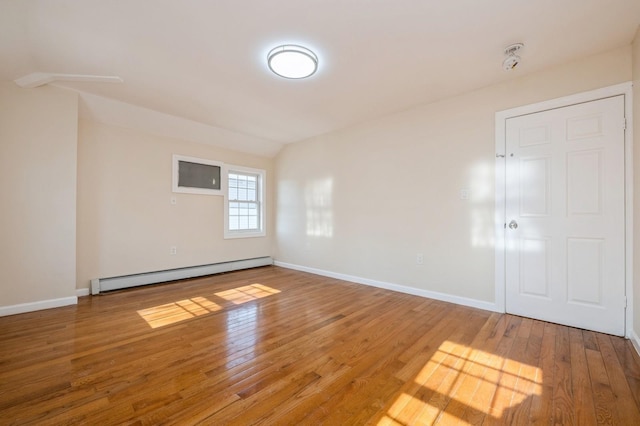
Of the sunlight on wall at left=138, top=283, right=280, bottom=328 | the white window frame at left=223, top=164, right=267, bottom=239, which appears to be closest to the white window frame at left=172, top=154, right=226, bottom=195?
the white window frame at left=223, top=164, right=267, bottom=239

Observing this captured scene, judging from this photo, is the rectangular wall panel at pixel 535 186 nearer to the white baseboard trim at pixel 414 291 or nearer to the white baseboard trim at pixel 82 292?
the white baseboard trim at pixel 414 291

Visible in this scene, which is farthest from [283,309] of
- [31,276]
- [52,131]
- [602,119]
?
[602,119]

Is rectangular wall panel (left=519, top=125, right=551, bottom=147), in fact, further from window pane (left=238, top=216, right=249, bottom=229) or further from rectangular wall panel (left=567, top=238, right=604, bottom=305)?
window pane (left=238, top=216, right=249, bottom=229)

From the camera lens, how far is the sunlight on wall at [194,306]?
273 centimetres

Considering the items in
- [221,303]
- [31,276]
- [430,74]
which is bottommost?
[221,303]

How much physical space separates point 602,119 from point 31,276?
5.88 meters

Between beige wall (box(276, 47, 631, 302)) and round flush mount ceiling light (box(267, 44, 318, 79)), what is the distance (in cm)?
171

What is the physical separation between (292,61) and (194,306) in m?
2.81

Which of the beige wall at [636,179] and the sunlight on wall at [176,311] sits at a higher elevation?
the beige wall at [636,179]

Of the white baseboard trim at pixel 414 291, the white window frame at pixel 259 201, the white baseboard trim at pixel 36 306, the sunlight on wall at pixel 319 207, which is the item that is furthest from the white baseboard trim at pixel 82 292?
the sunlight on wall at pixel 319 207

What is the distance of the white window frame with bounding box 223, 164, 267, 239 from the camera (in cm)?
495

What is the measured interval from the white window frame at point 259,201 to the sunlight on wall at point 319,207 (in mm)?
1058

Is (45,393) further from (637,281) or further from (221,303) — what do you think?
(637,281)

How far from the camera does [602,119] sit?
2398 millimetres
